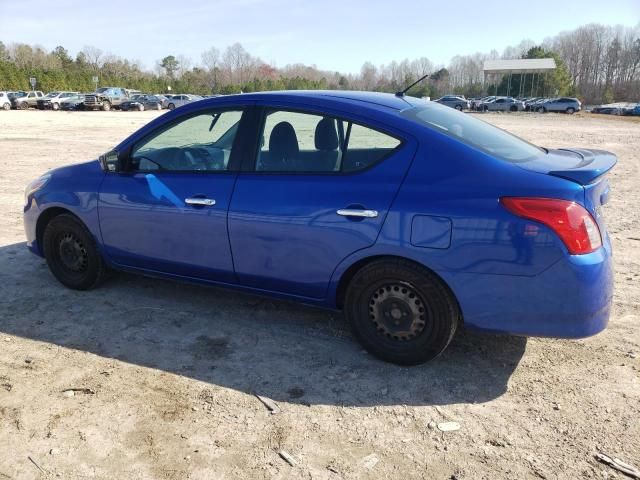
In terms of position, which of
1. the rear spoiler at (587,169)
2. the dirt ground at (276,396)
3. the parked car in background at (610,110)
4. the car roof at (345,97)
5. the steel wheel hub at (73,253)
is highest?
the car roof at (345,97)

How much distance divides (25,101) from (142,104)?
9.96 m

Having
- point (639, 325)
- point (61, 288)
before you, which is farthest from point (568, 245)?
point (61, 288)

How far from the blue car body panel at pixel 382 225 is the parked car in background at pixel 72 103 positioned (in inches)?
1987

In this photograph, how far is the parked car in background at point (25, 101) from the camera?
47344 millimetres

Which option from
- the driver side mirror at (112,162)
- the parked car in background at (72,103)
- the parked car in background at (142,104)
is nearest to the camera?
the driver side mirror at (112,162)

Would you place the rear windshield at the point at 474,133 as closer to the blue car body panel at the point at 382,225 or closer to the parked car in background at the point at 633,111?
the blue car body panel at the point at 382,225

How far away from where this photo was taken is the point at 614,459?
2648 millimetres

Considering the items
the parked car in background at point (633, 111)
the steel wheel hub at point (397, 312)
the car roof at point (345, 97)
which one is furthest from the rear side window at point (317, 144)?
the parked car in background at point (633, 111)

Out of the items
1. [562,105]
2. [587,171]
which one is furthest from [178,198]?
[562,105]

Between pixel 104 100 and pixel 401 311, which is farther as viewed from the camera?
pixel 104 100

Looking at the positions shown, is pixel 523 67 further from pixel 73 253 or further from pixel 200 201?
pixel 200 201

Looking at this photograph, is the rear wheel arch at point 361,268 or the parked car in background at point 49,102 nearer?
the rear wheel arch at point 361,268

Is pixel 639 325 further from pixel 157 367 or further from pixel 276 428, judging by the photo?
pixel 157 367

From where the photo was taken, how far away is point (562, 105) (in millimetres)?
58438
